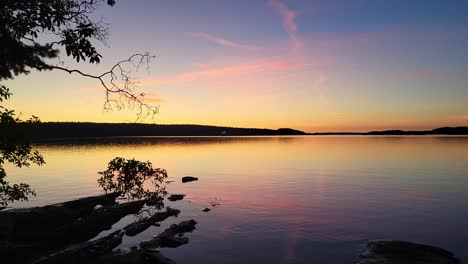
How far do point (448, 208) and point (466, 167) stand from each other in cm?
6311

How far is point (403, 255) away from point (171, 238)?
20.8 m

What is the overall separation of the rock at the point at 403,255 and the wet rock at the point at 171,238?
1686cm

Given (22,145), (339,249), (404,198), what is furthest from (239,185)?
(22,145)

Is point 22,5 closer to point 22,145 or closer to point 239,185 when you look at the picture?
point 22,145

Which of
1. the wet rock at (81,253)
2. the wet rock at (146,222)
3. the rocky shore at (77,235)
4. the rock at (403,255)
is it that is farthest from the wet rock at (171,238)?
the rock at (403,255)

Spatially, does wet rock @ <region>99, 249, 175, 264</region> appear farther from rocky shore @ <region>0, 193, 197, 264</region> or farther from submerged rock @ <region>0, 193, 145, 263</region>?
submerged rock @ <region>0, 193, 145, 263</region>

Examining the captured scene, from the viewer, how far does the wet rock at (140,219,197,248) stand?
35.1 meters

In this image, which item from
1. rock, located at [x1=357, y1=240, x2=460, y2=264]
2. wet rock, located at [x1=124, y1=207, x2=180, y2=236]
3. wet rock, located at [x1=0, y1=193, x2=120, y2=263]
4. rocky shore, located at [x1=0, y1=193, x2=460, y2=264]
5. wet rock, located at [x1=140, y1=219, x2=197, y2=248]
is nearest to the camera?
rocky shore, located at [x1=0, y1=193, x2=460, y2=264]

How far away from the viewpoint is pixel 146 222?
142 feet

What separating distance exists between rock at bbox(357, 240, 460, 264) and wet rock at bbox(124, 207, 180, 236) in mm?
22945

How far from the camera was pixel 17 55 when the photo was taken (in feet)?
51.8

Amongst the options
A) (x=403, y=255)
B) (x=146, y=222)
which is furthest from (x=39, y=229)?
(x=403, y=255)

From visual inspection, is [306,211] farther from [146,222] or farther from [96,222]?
[96,222]

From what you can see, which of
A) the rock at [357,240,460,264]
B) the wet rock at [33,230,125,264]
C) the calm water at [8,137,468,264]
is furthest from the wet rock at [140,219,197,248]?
the rock at [357,240,460,264]
